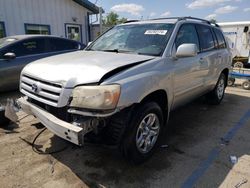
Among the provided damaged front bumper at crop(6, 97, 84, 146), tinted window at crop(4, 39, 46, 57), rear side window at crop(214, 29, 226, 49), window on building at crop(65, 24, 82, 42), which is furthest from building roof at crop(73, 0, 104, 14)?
damaged front bumper at crop(6, 97, 84, 146)

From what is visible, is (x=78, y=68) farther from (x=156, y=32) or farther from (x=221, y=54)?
(x=221, y=54)

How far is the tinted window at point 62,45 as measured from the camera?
7121 millimetres

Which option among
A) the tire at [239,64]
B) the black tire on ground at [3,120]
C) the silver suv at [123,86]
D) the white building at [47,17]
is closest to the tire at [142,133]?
the silver suv at [123,86]

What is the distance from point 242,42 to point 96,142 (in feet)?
45.2

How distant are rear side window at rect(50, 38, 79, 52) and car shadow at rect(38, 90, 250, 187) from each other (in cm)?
402

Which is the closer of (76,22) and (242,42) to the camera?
(76,22)

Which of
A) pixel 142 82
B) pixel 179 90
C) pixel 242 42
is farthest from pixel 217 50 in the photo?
pixel 242 42

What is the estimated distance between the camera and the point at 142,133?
3090 millimetres

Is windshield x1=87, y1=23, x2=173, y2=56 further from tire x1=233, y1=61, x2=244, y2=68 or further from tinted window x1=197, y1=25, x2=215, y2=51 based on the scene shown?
tire x1=233, y1=61, x2=244, y2=68

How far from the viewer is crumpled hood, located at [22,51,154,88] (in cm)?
258

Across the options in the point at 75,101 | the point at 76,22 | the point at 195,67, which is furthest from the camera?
the point at 76,22

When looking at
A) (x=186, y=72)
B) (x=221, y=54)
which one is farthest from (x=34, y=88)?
(x=221, y=54)

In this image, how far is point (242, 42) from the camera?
45.1ft

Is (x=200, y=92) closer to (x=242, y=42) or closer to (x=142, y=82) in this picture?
(x=142, y=82)
